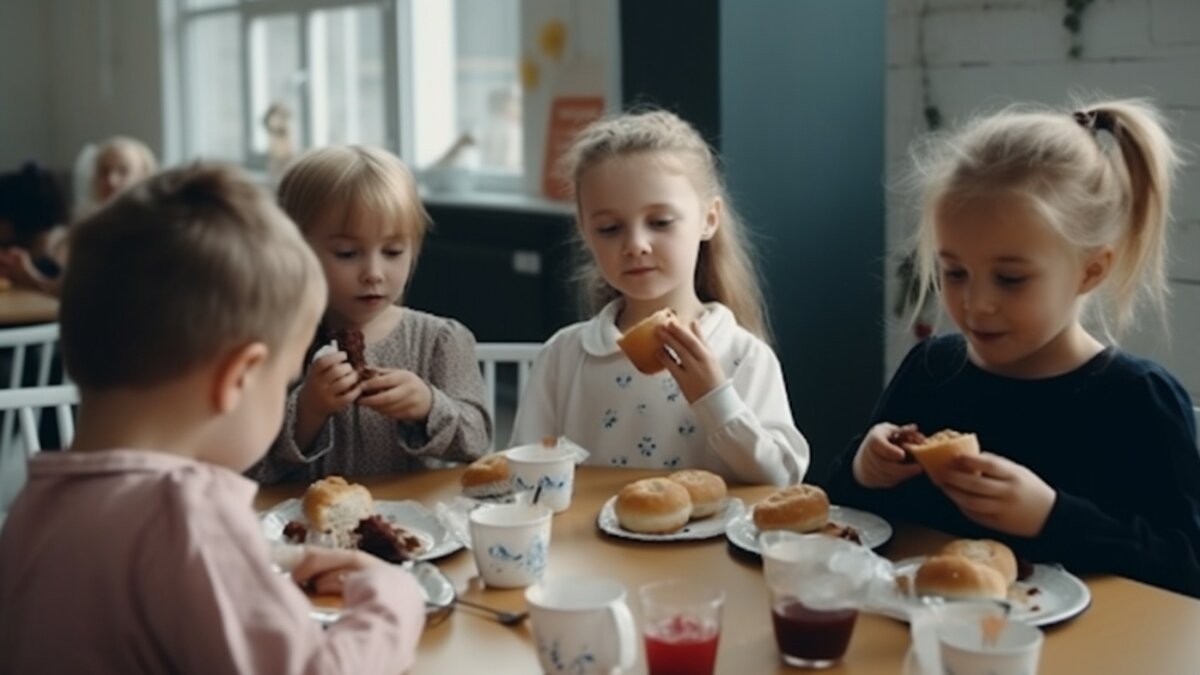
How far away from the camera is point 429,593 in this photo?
1.48m

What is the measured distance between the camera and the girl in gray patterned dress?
206 centimetres

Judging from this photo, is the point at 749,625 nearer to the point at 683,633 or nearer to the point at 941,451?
the point at 683,633

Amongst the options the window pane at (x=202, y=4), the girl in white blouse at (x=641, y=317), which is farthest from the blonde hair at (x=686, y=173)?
the window pane at (x=202, y=4)

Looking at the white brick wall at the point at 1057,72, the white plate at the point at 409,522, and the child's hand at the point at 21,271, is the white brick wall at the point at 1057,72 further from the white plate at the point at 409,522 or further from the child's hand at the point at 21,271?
the child's hand at the point at 21,271

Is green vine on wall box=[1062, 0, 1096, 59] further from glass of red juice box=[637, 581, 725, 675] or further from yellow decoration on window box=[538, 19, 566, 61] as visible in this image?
yellow decoration on window box=[538, 19, 566, 61]

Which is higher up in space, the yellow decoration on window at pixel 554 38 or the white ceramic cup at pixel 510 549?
the yellow decoration on window at pixel 554 38

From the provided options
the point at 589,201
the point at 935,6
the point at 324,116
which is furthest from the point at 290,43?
the point at 589,201

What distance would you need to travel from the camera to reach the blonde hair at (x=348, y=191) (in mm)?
2156

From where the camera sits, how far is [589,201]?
7.54 ft

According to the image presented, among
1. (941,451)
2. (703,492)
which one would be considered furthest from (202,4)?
(941,451)

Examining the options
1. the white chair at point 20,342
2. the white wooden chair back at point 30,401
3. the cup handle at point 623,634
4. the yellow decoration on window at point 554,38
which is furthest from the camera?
the yellow decoration on window at point 554,38

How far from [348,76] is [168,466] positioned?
18.4 feet

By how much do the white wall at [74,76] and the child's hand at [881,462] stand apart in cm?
686

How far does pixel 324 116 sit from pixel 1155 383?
18.4 ft
